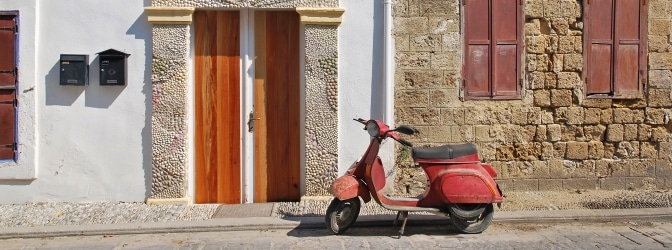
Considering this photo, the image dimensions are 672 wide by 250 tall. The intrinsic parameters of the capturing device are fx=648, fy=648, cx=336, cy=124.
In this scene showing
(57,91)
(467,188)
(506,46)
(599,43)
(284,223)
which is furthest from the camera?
(599,43)

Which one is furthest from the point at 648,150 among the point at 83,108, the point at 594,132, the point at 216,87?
the point at 83,108

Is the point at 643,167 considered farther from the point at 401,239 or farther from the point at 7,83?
the point at 7,83

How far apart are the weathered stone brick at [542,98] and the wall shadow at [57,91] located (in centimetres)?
542

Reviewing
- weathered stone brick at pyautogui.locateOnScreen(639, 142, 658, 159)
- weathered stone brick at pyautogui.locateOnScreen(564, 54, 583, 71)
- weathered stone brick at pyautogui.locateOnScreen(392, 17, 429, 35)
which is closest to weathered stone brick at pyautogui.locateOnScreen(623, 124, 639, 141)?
weathered stone brick at pyautogui.locateOnScreen(639, 142, 658, 159)

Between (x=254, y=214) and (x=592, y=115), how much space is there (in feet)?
14.2

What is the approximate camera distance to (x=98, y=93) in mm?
7562

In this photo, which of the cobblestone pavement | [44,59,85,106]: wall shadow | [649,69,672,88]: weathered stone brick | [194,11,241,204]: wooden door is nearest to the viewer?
the cobblestone pavement

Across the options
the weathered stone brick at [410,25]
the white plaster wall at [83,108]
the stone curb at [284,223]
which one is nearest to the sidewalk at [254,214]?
the stone curb at [284,223]

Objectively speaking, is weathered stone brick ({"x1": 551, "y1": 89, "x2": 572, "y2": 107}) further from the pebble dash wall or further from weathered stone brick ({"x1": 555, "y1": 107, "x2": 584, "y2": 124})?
the pebble dash wall

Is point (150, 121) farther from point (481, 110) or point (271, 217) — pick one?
point (481, 110)

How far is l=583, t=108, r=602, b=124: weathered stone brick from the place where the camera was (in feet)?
26.5

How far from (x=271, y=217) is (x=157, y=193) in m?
1.53

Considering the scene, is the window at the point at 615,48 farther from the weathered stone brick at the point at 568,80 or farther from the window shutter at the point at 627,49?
the weathered stone brick at the point at 568,80

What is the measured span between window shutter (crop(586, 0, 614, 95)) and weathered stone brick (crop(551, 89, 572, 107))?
266mm
